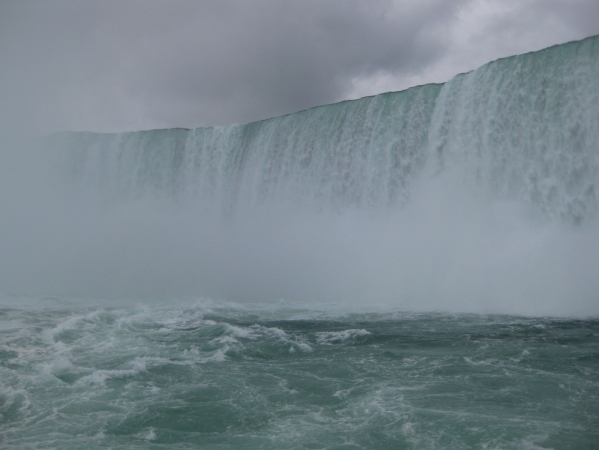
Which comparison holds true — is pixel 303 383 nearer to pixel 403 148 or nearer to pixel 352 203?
pixel 403 148

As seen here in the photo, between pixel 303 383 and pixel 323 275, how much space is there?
1091 cm

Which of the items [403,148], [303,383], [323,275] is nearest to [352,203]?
[403,148]

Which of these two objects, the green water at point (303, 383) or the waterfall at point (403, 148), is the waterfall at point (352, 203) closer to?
the waterfall at point (403, 148)

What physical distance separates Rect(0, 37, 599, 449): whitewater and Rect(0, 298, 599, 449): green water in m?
0.05

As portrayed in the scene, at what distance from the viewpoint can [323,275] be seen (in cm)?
2003

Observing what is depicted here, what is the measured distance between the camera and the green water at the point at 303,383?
7.11 m

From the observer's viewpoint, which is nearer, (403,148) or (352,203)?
(403,148)

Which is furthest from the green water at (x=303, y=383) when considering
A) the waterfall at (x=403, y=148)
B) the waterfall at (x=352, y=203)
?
the waterfall at (x=403, y=148)

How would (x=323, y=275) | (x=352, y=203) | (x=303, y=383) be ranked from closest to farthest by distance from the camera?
(x=303, y=383)
(x=323, y=275)
(x=352, y=203)

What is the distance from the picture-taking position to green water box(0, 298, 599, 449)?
23.3ft

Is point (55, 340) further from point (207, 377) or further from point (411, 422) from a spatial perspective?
point (411, 422)

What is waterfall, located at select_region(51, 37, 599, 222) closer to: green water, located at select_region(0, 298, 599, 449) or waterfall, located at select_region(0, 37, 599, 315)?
waterfall, located at select_region(0, 37, 599, 315)

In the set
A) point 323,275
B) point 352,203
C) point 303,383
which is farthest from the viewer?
point 352,203

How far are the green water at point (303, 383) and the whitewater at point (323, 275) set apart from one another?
52mm
